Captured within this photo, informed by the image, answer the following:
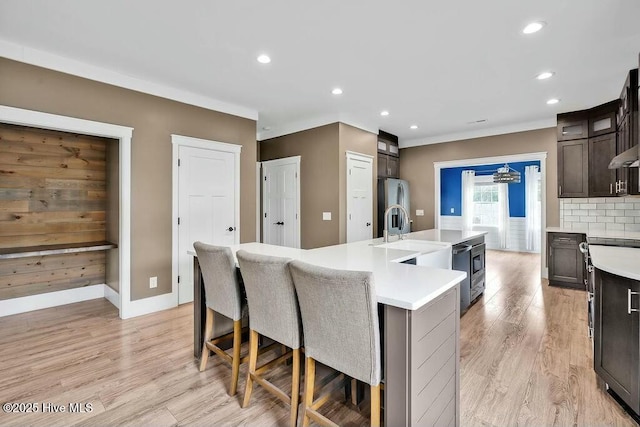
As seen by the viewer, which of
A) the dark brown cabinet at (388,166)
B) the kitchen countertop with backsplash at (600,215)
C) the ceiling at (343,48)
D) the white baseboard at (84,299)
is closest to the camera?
the ceiling at (343,48)

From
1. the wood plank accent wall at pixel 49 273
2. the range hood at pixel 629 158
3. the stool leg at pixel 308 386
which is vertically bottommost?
the stool leg at pixel 308 386

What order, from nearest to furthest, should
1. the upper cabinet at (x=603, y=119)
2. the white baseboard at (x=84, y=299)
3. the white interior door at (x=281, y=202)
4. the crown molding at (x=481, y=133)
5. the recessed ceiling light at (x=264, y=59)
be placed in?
the recessed ceiling light at (x=264, y=59)
the white baseboard at (x=84, y=299)
the upper cabinet at (x=603, y=119)
the crown molding at (x=481, y=133)
the white interior door at (x=281, y=202)

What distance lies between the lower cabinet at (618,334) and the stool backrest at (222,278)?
2.31 m

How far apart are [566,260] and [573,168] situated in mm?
1382

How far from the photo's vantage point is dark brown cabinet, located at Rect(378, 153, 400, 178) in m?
6.04

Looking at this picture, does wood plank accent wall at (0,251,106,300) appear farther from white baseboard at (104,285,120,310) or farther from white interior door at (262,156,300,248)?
white interior door at (262,156,300,248)

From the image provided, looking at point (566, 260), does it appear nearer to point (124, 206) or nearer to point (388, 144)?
point (388, 144)

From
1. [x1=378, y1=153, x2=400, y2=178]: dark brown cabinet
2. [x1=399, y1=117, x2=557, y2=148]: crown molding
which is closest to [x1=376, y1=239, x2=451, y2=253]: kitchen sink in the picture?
[x1=378, y1=153, x2=400, y2=178]: dark brown cabinet

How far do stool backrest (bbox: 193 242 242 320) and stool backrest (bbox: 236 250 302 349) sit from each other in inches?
8.2

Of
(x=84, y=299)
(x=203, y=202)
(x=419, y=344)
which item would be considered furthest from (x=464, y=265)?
(x=84, y=299)

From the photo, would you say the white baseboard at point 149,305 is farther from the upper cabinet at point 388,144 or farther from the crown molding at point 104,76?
the upper cabinet at point 388,144

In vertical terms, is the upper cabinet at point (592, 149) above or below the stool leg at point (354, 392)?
above

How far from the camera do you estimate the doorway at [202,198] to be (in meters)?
3.88

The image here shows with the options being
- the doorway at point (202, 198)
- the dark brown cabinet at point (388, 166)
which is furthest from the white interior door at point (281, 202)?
the dark brown cabinet at point (388, 166)
